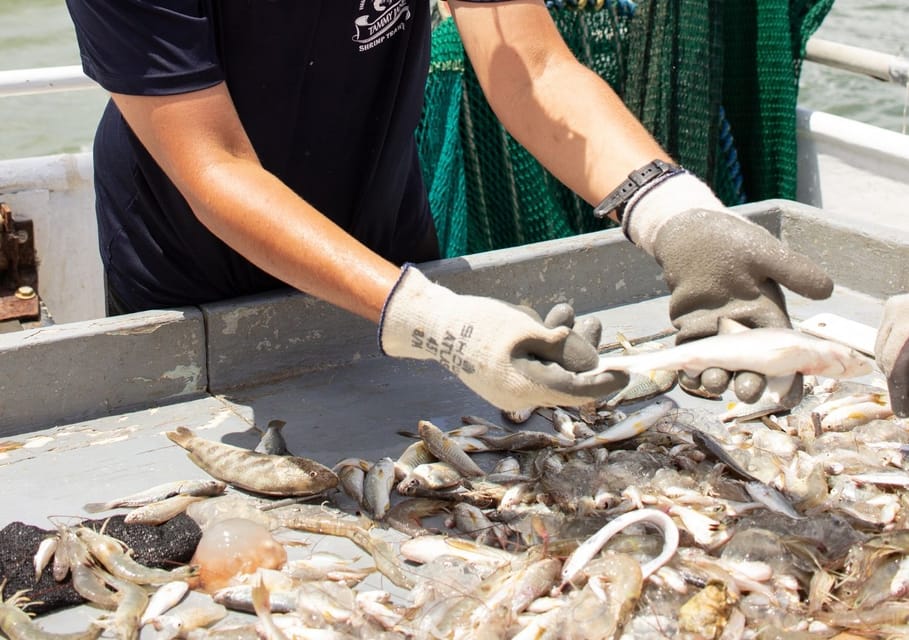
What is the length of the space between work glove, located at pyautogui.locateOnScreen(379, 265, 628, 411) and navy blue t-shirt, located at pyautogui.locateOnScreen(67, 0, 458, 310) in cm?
80

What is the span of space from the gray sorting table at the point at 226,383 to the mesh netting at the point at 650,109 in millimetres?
1238

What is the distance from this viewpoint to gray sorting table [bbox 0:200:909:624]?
11.2 feet

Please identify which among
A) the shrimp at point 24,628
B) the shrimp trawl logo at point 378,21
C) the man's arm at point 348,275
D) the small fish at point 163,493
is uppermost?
the shrimp trawl logo at point 378,21

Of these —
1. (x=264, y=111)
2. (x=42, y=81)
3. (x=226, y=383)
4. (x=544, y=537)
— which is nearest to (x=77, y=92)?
(x=42, y=81)

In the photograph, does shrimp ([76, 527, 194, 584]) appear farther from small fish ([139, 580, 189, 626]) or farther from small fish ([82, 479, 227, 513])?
small fish ([82, 479, 227, 513])

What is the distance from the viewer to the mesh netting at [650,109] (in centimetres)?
546

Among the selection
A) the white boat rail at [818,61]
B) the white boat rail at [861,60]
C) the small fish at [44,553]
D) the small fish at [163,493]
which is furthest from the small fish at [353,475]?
the white boat rail at [861,60]

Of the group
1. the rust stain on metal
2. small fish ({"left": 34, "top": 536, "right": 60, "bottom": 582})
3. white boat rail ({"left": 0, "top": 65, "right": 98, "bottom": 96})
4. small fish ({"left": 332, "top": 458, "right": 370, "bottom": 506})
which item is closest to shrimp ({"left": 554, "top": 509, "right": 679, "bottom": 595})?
small fish ({"left": 332, "top": 458, "right": 370, "bottom": 506})

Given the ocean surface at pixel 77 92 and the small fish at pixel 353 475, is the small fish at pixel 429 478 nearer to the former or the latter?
the small fish at pixel 353 475

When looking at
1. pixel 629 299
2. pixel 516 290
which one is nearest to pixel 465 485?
pixel 516 290

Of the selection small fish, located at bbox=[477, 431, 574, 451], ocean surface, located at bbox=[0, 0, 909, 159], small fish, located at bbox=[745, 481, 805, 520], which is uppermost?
small fish, located at bbox=[745, 481, 805, 520]

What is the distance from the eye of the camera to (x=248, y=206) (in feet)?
9.48

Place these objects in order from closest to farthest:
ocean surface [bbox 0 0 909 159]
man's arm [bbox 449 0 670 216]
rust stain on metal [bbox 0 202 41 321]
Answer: man's arm [bbox 449 0 670 216] → rust stain on metal [bbox 0 202 41 321] → ocean surface [bbox 0 0 909 159]

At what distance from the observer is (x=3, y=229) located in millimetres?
5387
